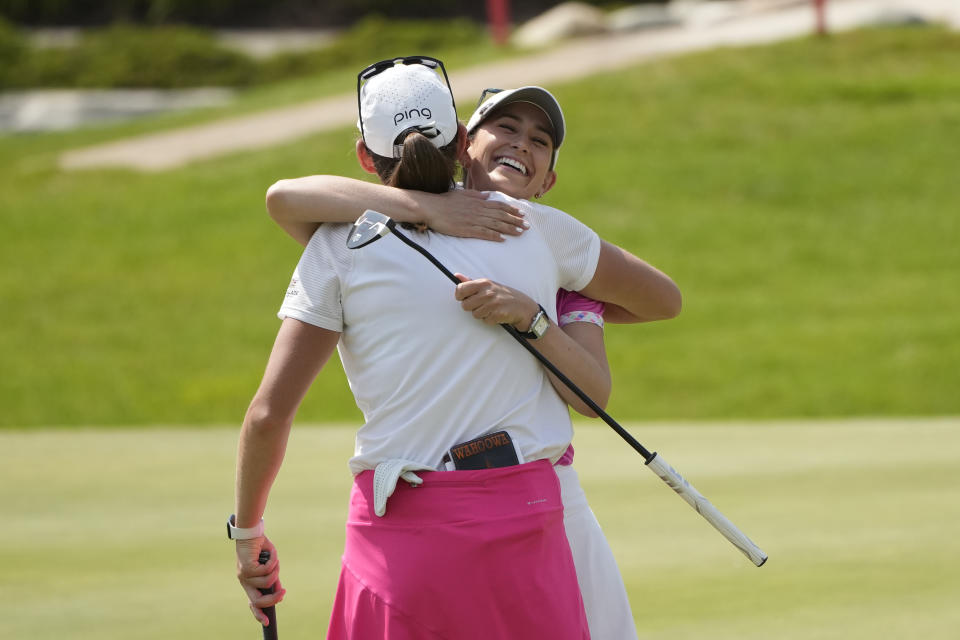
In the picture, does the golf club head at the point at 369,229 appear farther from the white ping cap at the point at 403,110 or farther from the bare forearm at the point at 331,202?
the white ping cap at the point at 403,110

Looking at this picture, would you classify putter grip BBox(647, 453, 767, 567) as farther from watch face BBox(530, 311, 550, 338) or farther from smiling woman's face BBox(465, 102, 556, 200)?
smiling woman's face BBox(465, 102, 556, 200)

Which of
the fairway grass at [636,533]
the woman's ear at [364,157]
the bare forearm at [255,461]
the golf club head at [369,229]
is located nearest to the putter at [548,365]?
the golf club head at [369,229]

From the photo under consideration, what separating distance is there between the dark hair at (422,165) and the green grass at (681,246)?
30.2 ft

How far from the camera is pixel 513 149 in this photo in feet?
8.77

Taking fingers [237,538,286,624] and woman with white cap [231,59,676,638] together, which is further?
fingers [237,538,286,624]

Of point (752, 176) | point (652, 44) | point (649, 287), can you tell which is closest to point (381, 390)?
point (649, 287)

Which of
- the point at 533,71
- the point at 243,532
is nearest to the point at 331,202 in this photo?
the point at 243,532

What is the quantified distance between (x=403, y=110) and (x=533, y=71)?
19280 mm

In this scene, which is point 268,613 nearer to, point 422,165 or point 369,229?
point 369,229

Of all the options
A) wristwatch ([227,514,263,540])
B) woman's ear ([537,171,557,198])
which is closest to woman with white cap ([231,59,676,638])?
wristwatch ([227,514,263,540])

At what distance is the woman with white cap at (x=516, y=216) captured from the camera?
2.33 m

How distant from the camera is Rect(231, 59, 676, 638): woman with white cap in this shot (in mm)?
2250

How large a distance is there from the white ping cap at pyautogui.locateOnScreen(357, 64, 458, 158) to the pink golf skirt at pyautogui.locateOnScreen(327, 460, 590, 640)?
2.04 ft

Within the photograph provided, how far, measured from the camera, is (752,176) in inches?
717
